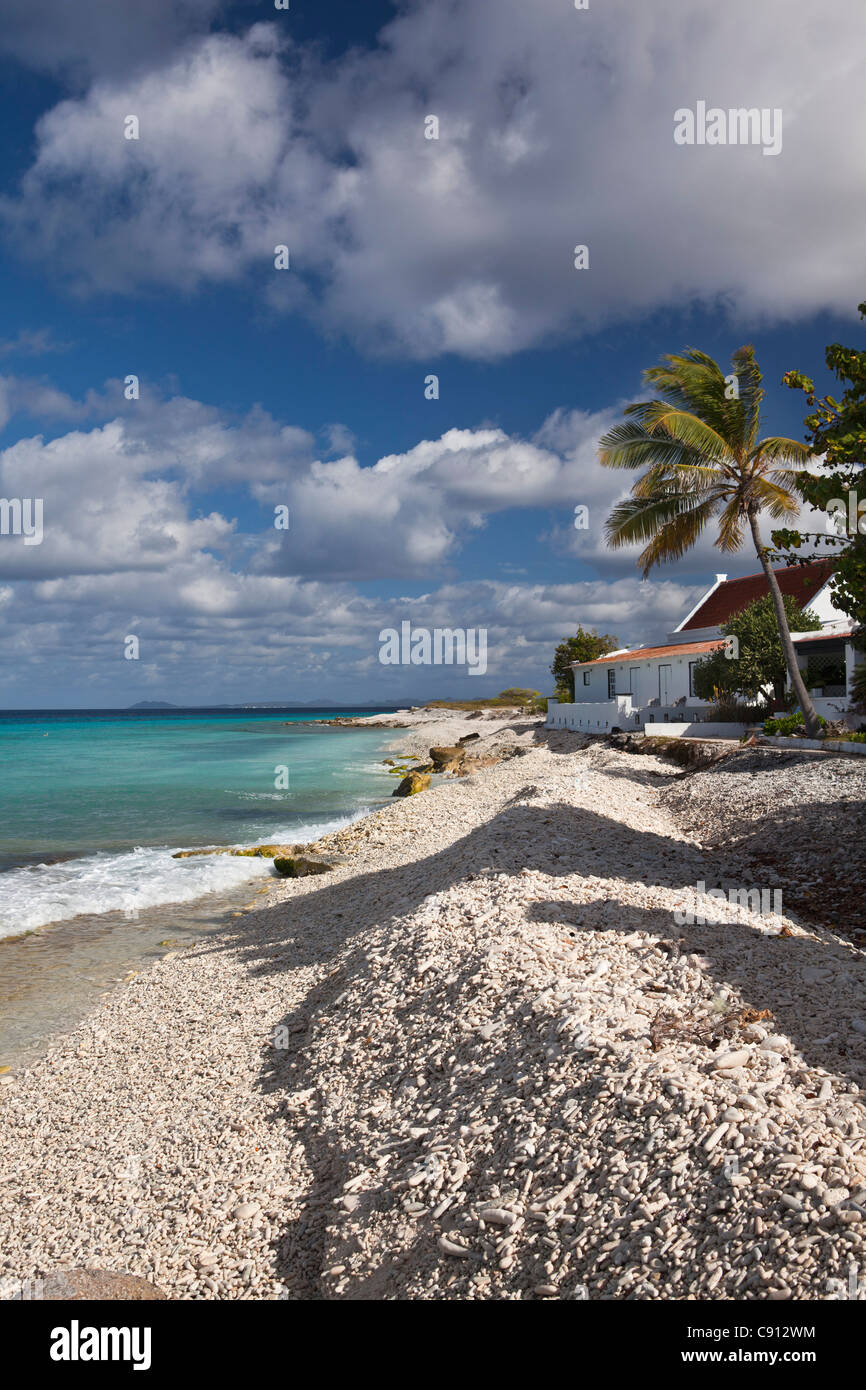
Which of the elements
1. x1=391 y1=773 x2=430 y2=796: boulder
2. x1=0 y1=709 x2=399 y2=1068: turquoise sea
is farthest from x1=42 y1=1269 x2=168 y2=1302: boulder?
x1=391 y1=773 x2=430 y2=796: boulder

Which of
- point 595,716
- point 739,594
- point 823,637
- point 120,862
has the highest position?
point 739,594

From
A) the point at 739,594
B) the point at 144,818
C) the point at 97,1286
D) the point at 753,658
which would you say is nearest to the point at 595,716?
the point at 753,658

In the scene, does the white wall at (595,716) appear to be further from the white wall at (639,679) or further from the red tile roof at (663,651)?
the red tile roof at (663,651)

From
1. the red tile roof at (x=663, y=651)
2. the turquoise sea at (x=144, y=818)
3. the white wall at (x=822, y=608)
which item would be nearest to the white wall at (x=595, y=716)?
the red tile roof at (x=663, y=651)

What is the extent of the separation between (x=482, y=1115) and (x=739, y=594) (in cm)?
3557

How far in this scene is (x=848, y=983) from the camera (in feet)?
17.8

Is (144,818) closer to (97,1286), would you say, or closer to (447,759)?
(447,759)

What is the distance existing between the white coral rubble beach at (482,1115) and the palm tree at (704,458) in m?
14.7

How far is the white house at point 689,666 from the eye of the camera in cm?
2605

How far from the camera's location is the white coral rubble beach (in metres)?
3.28

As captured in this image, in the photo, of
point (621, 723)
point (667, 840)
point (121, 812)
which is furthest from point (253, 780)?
point (667, 840)

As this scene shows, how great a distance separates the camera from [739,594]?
119ft

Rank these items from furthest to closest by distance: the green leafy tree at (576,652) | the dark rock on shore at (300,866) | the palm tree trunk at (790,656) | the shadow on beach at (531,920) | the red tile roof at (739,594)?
the green leafy tree at (576,652)
the red tile roof at (739,594)
the palm tree trunk at (790,656)
the dark rock on shore at (300,866)
the shadow on beach at (531,920)
